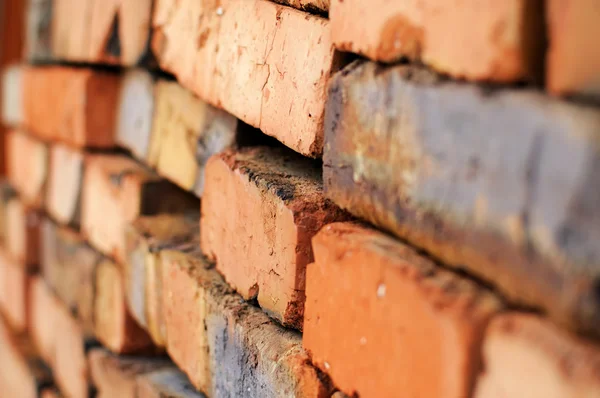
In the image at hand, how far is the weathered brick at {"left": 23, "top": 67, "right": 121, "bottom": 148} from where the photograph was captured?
147cm

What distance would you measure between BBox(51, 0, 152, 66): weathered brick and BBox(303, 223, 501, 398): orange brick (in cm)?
70

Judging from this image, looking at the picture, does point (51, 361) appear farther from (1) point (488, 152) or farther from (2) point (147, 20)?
(1) point (488, 152)

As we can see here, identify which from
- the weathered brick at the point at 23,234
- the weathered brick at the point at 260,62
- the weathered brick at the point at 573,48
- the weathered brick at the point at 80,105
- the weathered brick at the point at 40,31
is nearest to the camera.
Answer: the weathered brick at the point at 573,48

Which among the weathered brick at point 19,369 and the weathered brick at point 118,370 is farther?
the weathered brick at point 19,369

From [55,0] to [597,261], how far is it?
1574mm

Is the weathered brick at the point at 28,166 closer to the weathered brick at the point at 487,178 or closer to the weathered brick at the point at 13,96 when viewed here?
the weathered brick at the point at 13,96

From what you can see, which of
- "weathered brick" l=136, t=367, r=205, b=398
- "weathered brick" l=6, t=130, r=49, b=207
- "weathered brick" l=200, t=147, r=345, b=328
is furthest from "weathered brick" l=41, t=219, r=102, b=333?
"weathered brick" l=200, t=147, r=345, b=328

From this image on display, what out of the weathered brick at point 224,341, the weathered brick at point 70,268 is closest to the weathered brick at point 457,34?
the weathered brick at point 224,341

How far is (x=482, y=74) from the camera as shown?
0.54 m

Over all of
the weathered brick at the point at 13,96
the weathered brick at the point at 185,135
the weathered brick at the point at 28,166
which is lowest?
the weathered brick at the point at 28,166

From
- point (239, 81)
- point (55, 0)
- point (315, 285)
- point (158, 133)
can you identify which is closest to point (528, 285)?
point (315, 285)

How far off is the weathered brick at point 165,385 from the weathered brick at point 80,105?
0.56m

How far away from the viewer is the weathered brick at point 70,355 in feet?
4.95

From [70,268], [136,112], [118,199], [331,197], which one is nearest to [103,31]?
[136,112]
